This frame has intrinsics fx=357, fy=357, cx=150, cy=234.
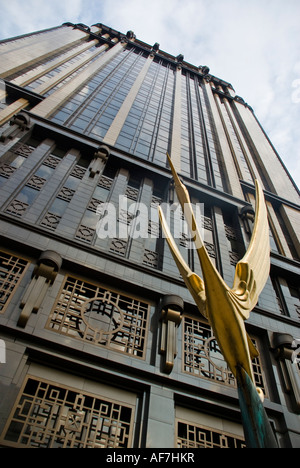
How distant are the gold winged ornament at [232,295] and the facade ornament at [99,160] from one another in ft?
25.4

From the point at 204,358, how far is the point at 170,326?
128 cm

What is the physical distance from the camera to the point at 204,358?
29.5 ft

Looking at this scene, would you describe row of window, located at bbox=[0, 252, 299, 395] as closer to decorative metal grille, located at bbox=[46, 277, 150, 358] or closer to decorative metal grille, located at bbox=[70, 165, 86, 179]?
decorative metal grille, located at bbox=[46, 277, 150, 358]

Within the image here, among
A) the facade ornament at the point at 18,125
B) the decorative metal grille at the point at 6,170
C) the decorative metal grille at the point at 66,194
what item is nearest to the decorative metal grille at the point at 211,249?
the decorative metal grille at the point at 66,194

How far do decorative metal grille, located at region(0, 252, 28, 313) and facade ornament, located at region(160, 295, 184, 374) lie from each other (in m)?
3.59

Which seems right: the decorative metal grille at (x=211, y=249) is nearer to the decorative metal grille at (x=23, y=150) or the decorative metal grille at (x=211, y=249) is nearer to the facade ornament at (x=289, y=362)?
the facade ornament at (x=289, y=362)

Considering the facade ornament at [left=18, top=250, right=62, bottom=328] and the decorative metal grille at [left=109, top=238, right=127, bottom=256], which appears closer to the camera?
the facade ornament at [left=18, top=250, right=62, bottom=328]

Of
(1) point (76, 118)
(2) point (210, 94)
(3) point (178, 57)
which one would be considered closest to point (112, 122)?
(1) point (76, 118)

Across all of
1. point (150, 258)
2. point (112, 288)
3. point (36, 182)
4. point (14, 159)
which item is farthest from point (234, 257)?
point (14, 159)

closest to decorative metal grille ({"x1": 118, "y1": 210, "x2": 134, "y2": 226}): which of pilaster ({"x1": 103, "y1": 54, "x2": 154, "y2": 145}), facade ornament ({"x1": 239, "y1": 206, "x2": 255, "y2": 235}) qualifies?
pilaster ({"x1": 103, "y1": 54, "x2": 154, "y2": 145})

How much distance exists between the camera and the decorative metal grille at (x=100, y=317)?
8.23 meters

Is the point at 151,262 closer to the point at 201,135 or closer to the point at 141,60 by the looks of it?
the point at 201,135

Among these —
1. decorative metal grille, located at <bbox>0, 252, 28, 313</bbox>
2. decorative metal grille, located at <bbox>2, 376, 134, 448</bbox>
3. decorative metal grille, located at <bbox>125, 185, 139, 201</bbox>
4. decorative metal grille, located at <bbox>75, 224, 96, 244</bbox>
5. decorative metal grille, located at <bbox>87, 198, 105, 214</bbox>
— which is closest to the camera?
decorative metal grille, located at <bbox>2, 376, 134, 448</bbox>

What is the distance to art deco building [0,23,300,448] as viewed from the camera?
23.3 feet
